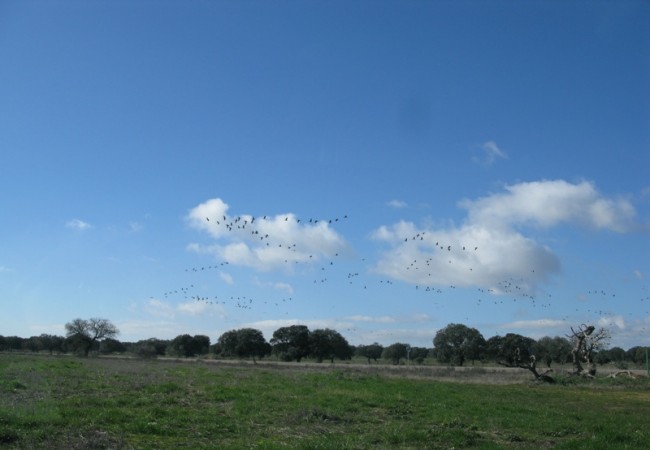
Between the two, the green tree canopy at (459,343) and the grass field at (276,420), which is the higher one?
the green tree canopy at (459,343)

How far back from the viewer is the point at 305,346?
126 m

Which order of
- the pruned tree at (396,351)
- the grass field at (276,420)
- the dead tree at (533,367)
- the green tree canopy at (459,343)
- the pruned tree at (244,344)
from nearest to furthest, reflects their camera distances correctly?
the grass field at (276,420)
the dead tree at (533,367)
the green tree canopy at (459,343)
the pruned tree at (244,344)
the pruned tree at (396,351)

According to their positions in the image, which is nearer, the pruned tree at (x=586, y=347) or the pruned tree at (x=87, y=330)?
the pruned tree at (x=586, y=347)

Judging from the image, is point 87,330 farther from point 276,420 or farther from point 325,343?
point 276,420

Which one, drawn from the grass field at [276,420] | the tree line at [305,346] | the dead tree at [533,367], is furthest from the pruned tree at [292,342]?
the grass field at [276,420]

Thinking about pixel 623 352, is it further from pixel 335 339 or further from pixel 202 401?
pixel 202 401

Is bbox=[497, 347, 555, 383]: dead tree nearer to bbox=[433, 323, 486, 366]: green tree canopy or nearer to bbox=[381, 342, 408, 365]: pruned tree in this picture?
bbox=[433, 323, 486, 366]: green tree canopy

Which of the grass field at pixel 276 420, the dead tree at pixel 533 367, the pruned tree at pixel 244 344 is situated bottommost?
the grass field at pixel 276 420

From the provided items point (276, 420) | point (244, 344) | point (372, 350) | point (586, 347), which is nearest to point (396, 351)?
point (372, 350)

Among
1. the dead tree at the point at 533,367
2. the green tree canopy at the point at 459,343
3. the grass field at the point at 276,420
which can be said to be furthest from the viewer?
the green tree canopy at the point at 459,343

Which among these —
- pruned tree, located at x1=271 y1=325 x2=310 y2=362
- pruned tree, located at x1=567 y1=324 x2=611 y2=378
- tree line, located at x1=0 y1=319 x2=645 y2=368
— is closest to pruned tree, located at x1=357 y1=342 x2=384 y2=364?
tree line, located at x1=0 y1=319 x2=645 y2=368

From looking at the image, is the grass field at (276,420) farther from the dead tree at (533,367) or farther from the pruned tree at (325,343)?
the pruned tree at (325,343)

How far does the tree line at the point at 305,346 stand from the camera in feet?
385

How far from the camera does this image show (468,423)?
59.1 feet
